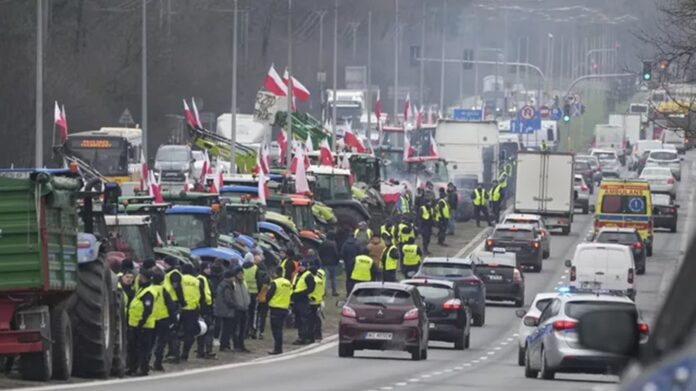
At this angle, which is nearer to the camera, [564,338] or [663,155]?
[564,338]

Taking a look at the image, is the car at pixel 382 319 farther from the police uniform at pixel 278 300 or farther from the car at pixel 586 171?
the car at pixel 586 171

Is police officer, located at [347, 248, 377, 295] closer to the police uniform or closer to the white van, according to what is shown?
the police uniform

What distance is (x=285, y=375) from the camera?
2497 cm

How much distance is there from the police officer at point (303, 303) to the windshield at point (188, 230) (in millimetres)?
1655

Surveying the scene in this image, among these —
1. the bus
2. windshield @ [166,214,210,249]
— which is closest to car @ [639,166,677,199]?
the bus

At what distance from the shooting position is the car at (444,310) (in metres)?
32.1

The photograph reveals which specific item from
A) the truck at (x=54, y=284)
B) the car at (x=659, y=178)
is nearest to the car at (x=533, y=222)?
the car at (x=659, y=178)

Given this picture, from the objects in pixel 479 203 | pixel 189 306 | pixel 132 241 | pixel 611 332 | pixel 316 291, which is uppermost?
pixel 611 332

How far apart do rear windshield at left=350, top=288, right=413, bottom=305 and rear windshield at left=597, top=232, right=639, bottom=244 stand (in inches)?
887

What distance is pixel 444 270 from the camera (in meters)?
37.4

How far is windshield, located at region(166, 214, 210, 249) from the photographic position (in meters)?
31.8

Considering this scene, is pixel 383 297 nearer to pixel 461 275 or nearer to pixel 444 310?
pixel 444 310

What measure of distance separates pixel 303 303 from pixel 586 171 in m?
54.7

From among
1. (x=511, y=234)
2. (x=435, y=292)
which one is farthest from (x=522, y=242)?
(x=435, y=292)
